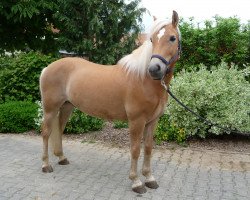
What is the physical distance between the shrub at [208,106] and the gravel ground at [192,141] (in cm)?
19

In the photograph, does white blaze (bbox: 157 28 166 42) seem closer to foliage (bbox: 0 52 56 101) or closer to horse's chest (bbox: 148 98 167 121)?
horse's chest (bbox: 148 98 167 121)

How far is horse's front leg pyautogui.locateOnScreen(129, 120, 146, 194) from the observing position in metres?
4.32

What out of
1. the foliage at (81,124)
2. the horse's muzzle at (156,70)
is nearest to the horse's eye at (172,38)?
the horse's muzzle at (156,70)

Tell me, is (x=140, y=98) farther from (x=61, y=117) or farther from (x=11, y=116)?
(x=11, y=116)

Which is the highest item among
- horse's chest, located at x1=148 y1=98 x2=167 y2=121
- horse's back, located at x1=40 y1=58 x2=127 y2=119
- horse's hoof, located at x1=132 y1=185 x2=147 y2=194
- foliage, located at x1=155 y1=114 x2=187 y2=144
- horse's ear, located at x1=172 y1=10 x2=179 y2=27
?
horse's ear, located at x1=172 y1=10 x2=179 y2=27

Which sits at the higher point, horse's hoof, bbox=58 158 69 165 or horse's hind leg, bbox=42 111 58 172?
horse's hind leg, bbox=42 111 58 172

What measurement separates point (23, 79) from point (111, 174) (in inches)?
158

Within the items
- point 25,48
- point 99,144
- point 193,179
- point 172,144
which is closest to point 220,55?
point 172,144

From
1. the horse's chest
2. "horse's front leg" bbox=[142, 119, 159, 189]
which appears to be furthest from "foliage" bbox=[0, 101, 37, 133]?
the horse's chest

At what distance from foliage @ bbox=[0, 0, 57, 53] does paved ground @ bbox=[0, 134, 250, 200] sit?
13.0 feet

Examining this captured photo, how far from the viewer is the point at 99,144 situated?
675 centimetres

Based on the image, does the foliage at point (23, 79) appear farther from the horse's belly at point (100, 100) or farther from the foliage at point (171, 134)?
the horse's belly at point (100, 100)

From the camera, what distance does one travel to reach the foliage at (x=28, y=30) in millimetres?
9008

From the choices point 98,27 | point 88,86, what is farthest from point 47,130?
point 98,27
